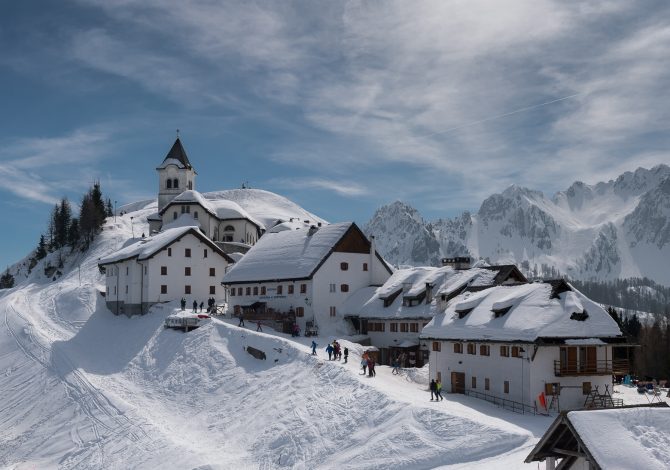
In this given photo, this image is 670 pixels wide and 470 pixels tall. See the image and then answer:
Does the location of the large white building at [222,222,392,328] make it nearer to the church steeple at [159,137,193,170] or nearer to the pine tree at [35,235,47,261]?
the church steeple at [159,137,193,170]

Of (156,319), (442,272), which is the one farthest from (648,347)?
(156,319)

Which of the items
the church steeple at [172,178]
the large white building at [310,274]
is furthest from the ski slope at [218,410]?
the church steeple at [172,178]

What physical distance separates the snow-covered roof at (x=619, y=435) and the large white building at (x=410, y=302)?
34.1 meters

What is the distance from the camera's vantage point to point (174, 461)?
126 feet

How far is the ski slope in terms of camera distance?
3444 cm

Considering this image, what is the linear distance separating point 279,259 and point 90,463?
105ft

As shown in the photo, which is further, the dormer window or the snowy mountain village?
the dormer window

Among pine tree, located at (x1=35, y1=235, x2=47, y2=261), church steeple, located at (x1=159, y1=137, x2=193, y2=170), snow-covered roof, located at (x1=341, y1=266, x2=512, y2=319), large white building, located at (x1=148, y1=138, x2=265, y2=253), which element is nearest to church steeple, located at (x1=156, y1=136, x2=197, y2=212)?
church steeple, located at (x1=159, y1=137, x2=193, y2=170)

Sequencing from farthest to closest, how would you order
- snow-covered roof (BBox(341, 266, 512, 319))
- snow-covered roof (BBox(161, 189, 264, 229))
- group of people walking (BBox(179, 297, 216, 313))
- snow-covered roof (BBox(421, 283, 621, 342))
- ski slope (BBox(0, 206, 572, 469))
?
snow-covered roof (BBox(161, 189, 264, 229))
group of people walking (BBox(179, 297, 216, 313))
snow-covered roof (BBox(341, 266, 512, 319))
snow-covered roof (BBox(421, 283, 621, 342))
ski slope (BBox(0, 206, 572, 469))

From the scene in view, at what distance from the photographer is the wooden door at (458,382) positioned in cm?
4638

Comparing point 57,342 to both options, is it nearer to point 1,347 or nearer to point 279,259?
point 1,347

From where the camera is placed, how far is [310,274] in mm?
64062

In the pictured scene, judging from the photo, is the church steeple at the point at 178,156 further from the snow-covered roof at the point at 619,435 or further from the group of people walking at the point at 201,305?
the snow-covered roof at the point at 619,435

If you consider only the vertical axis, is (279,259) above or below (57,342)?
above
